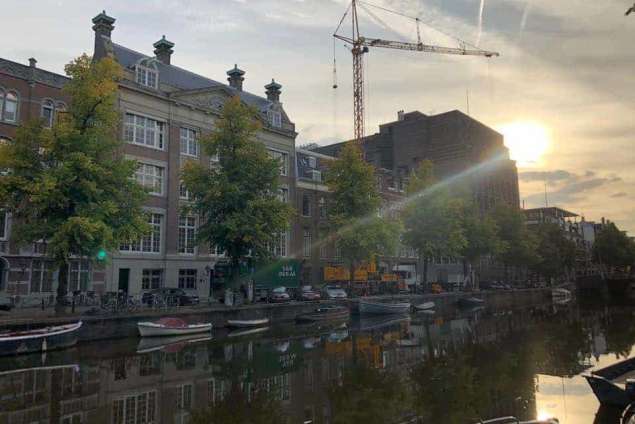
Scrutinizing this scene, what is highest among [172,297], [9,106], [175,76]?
[175,76]

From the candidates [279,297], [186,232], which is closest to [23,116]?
[186,232]

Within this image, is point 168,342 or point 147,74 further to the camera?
point 147,74

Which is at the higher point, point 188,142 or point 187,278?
point 188,142

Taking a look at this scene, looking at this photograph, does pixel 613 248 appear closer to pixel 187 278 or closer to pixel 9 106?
pixel 187 278

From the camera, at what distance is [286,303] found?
4191 centimetres

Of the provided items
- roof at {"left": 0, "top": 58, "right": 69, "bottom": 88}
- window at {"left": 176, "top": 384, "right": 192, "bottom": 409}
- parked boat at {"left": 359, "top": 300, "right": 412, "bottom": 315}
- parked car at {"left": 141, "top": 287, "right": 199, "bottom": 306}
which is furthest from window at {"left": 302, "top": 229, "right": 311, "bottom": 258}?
window at {"left": 176, "top": 384, "right": 192, "bottom": 409}

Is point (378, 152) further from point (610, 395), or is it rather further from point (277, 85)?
point (610, 395)

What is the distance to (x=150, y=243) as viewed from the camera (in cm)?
4366

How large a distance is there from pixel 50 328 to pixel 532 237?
73.2 metres

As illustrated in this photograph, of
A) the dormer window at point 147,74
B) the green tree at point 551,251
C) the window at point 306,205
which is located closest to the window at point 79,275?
the dormer window at point 147,74

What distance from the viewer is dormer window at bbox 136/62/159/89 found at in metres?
44.8

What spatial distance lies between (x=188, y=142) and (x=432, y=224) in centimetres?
2969

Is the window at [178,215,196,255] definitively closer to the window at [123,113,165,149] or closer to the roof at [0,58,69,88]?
the window at [123,113,165,149]

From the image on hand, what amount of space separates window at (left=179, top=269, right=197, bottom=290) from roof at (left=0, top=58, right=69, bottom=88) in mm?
18740
